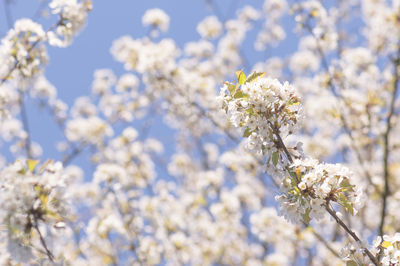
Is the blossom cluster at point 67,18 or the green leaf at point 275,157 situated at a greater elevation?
the blossom cluster at point 67,18

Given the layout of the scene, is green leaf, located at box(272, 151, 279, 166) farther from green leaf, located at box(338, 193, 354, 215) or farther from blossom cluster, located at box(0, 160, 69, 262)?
blossom cluster, located at box(0, 160, 69, 262)

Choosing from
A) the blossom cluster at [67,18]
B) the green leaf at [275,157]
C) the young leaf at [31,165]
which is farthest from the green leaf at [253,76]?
the blossom cluster at [67,18]

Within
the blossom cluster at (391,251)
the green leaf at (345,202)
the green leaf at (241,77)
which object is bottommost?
the blossom cluster at (391,251)

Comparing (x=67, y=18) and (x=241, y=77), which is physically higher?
(x=67, y=18)

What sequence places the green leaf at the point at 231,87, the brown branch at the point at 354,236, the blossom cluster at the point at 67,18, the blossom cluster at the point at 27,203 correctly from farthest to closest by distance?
1. the blossom cluster at the point at 67,18
2. the green leaf at the point at 231,87
3. the blossom cluster at the point at 27,203
4. the brown branch at the point at 354,236

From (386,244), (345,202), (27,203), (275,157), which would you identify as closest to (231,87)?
(275,157)

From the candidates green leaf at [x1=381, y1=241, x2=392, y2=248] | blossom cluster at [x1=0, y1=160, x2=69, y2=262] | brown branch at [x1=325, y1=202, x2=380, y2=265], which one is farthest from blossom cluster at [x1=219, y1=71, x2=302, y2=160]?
blossom cluster at [x1=0, y1=160, x2=69, y2=262]

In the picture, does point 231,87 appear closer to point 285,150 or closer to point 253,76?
point 253,76

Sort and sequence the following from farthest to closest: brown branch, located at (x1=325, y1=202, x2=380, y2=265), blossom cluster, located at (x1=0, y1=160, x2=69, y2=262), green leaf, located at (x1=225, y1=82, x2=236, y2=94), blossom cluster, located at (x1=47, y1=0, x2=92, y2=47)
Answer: blossom cluster, located at (x1=47, y1=0, x2=92, y2=47) → green leaf, located at (x1=225, y1=82, x2=236, y2=94) → blossom cluster, located at (x1=0, y1=160, x2=69, y2=262) → brown branch, located at (x1=325, y1=202, x2=380, y2=265)

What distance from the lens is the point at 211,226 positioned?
819 centimetres

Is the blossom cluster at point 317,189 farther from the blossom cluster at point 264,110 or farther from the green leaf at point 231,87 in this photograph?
the green leaf at point 231,87

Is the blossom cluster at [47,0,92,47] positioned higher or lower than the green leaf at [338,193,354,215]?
higher

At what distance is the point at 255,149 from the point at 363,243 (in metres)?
0.76

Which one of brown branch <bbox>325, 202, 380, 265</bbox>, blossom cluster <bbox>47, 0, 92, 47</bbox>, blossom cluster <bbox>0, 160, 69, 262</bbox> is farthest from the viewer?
blossom cluster <bbox>47, 0, 92, 47</bbox>
